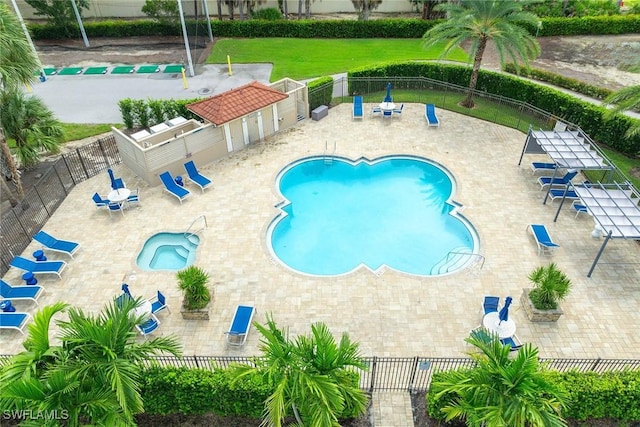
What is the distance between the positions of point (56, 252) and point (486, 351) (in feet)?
51.3

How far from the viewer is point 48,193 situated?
18875 mm

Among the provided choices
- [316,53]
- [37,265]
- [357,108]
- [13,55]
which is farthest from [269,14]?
[37,265]

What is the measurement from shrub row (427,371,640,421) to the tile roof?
49.7ft

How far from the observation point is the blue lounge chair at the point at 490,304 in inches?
533

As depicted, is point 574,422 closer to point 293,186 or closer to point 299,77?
point 293,186

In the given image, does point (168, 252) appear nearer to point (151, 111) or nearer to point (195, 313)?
point (195, 313)

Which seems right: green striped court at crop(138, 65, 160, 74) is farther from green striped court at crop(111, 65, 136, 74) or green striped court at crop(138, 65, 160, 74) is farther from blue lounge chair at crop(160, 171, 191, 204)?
blue lounge chair at crop(160, 171, 191, 204)

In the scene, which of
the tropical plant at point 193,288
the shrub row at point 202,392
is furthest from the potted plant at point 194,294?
the shrub row at point 202,392

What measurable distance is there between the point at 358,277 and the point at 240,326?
460 cm

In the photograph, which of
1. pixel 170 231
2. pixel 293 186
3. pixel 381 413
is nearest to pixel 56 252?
pixel 170 231

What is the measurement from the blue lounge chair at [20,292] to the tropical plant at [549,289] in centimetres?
1622

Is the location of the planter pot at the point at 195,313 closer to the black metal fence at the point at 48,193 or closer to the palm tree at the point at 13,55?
the black metal fence at the point at 48,193

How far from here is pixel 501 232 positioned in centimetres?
1725

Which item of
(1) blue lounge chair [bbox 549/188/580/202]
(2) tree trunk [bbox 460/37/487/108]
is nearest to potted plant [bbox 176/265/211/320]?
(1) blue lounge chair [bbox 549/188/580/202]
